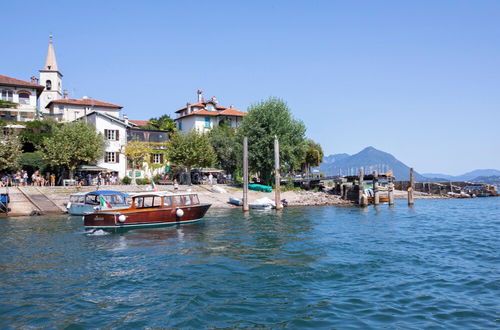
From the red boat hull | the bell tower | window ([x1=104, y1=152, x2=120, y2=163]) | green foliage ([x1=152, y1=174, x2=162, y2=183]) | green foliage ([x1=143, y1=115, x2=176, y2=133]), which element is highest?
the bell tower

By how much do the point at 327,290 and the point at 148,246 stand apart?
36.2ft

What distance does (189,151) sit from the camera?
5412 centimetres

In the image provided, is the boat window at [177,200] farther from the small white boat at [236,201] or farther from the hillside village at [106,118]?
the hillside village at [106,118]

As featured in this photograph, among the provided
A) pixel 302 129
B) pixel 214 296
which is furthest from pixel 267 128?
pixel 214 296

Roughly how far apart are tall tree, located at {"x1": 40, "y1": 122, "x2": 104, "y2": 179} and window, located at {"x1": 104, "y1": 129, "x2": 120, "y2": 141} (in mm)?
4602

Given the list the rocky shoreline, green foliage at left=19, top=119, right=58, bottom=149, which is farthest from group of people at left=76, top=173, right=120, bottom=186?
green foliage at left=19, top=119, right=58, bottom=149

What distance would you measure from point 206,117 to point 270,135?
23353mm

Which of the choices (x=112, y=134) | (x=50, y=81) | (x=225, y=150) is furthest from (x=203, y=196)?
(x=50, y=81)

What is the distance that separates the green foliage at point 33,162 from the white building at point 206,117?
25.5m

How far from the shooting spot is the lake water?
1062 cm

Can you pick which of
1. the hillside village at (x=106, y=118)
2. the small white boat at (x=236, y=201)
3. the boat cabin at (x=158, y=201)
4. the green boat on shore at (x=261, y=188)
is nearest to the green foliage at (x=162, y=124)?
the hillside village at (x=106, y=118)

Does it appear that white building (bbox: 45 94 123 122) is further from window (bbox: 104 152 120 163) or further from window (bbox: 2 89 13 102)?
window (bbox: 104 152 120 163)

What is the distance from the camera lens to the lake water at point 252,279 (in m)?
10.6

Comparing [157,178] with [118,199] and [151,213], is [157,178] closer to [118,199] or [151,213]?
[118,199]
